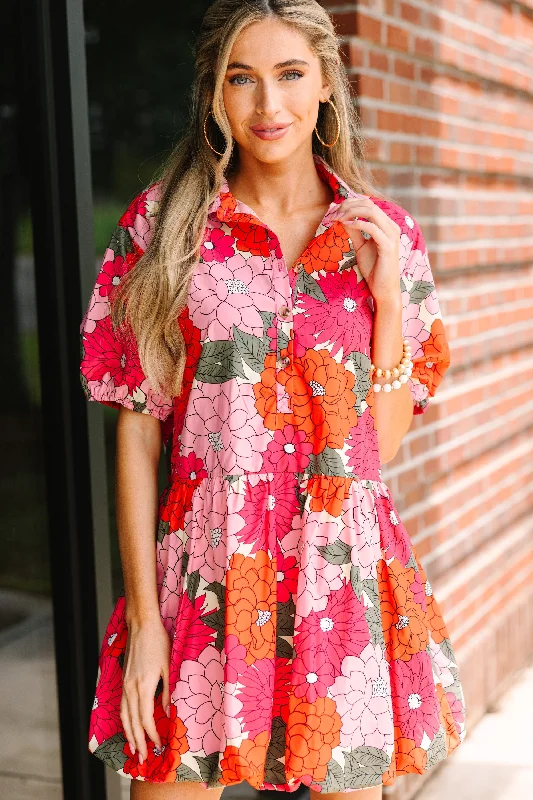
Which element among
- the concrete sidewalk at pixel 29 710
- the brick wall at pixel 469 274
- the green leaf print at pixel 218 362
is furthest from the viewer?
the brick wall at pixel 469 274

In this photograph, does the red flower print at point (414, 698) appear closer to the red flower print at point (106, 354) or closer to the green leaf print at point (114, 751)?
the green leaf print at point (114, 751)

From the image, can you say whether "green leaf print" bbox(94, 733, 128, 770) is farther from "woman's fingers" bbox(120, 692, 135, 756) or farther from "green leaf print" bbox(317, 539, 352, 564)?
"green leaf print" bbox(317, 539, 352, 564)

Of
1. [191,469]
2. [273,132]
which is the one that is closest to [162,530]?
[191,469]

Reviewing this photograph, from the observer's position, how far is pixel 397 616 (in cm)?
202

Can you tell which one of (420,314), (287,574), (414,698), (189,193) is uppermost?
(189,193)

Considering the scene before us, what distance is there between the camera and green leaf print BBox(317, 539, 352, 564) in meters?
1.93

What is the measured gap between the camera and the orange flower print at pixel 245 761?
1852 mm

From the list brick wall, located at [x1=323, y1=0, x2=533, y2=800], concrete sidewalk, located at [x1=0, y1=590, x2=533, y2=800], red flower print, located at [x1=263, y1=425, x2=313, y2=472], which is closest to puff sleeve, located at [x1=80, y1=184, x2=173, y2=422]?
red flower print, located at [x1=263, y1=425, x2=313, y2=472]

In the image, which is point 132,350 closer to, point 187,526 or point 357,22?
point 187,526

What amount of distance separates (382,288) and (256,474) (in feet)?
1.40

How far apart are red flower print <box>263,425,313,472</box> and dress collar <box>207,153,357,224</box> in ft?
1.33

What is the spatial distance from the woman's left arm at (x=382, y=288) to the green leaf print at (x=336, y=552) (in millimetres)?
281

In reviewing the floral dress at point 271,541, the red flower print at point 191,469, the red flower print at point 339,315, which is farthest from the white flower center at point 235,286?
the red flower print at point 191,469

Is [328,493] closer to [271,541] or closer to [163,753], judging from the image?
[271,541]
